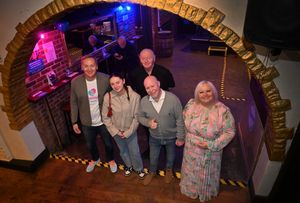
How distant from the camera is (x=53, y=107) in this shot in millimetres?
4328

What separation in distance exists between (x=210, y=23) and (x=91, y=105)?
194 centimetres

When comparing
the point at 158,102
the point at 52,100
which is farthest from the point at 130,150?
the point at 52,100

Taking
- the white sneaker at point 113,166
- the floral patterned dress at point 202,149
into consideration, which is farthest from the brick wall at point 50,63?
the floral patterned dress at point 202,149

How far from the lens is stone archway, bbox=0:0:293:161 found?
2.27 m

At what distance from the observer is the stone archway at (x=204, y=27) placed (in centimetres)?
227

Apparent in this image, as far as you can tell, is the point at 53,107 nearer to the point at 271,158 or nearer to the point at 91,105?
the point at 91,105

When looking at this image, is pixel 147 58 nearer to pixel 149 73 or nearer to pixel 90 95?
pixel 149 73

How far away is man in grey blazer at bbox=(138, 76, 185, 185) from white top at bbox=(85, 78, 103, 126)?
0.67 meters

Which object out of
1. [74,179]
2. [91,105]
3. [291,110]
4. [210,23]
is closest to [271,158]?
[291,110]

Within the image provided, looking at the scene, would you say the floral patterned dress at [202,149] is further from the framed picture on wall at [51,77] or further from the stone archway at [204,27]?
the framed picture on wall at [51,77]

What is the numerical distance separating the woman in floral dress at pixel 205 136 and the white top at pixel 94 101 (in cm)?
127

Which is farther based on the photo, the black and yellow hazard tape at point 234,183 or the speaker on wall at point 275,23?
the black and yellow hazard tape at point 234,183

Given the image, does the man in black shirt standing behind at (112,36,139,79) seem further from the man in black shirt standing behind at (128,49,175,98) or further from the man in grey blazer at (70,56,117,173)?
the man in grey blazer at (70,56,117,173)

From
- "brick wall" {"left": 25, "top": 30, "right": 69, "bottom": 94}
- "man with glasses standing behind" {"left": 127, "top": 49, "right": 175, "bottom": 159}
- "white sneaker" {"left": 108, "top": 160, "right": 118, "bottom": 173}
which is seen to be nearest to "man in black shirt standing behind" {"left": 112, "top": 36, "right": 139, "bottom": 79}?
"brick wall" {"left": 25, "top": 30, "right": 69, "bottom": 94}
